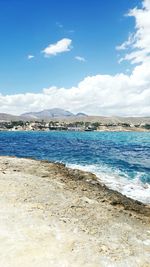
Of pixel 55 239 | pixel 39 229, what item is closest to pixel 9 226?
pixel 39 229

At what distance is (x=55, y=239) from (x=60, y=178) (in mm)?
13768

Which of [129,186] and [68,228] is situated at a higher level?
[68,228]

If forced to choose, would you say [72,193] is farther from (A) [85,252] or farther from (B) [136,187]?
(B) [136,187]

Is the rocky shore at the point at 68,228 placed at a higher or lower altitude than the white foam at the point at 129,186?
higher

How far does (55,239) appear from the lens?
13547mm

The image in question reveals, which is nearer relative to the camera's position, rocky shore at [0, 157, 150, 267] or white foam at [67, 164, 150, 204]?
rocky shore at [0, 157, 150, 267]

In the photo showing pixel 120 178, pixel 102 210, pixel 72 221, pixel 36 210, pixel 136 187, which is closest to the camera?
pixel 72 221

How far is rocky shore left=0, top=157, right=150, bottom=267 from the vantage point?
12.2 meters

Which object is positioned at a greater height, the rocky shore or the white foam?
the rocky shore

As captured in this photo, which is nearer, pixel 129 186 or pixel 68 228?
pixel 68 228

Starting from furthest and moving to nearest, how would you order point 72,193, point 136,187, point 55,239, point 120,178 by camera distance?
point 120,178
point 136,187
point 72,193
point 55,239

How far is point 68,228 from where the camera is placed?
48.6ft

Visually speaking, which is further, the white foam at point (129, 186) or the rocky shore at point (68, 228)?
the white foam at point (129, 186)

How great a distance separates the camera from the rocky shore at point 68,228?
12188mm
